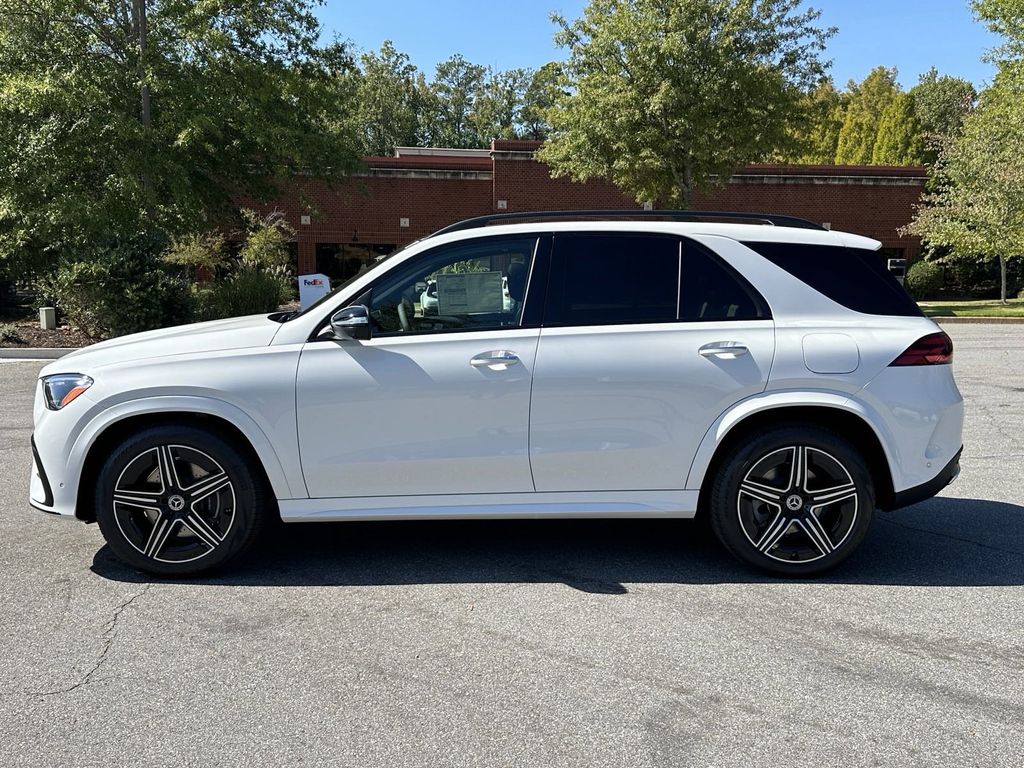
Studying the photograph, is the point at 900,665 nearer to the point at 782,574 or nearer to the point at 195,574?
the point at 782,574

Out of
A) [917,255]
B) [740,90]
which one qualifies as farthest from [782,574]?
[917,255]

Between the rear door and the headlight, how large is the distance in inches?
90.5

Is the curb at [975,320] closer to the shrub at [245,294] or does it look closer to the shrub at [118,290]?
the shrub at [245,294]

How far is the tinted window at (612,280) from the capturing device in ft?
14.8

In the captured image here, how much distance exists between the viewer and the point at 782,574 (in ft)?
14.8

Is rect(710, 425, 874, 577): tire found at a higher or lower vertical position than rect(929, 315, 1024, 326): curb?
lower

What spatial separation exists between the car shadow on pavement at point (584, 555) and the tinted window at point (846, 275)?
4.69ft

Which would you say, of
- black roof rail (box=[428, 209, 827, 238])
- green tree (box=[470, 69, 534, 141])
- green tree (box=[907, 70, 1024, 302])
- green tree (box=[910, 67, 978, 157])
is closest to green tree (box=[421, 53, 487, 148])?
green tree (box=[470, 69, 534, 141])

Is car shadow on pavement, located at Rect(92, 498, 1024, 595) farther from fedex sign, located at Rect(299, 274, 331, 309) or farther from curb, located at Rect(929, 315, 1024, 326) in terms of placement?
curb, located at Rect(929, 315, 1024, 326)

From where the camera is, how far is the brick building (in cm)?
3294

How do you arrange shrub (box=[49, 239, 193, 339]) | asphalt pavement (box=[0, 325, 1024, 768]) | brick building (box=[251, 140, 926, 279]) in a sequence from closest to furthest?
asphalt pavement (box=[0, 325, 1024, 768])
shrub (box=[49, 239, 193, 339])
brick building (box=[251, 140, 926, 279])

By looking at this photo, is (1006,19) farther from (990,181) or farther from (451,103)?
(451,103)

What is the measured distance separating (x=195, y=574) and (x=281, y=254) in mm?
22397

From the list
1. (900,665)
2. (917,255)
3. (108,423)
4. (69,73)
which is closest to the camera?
(900,665)
